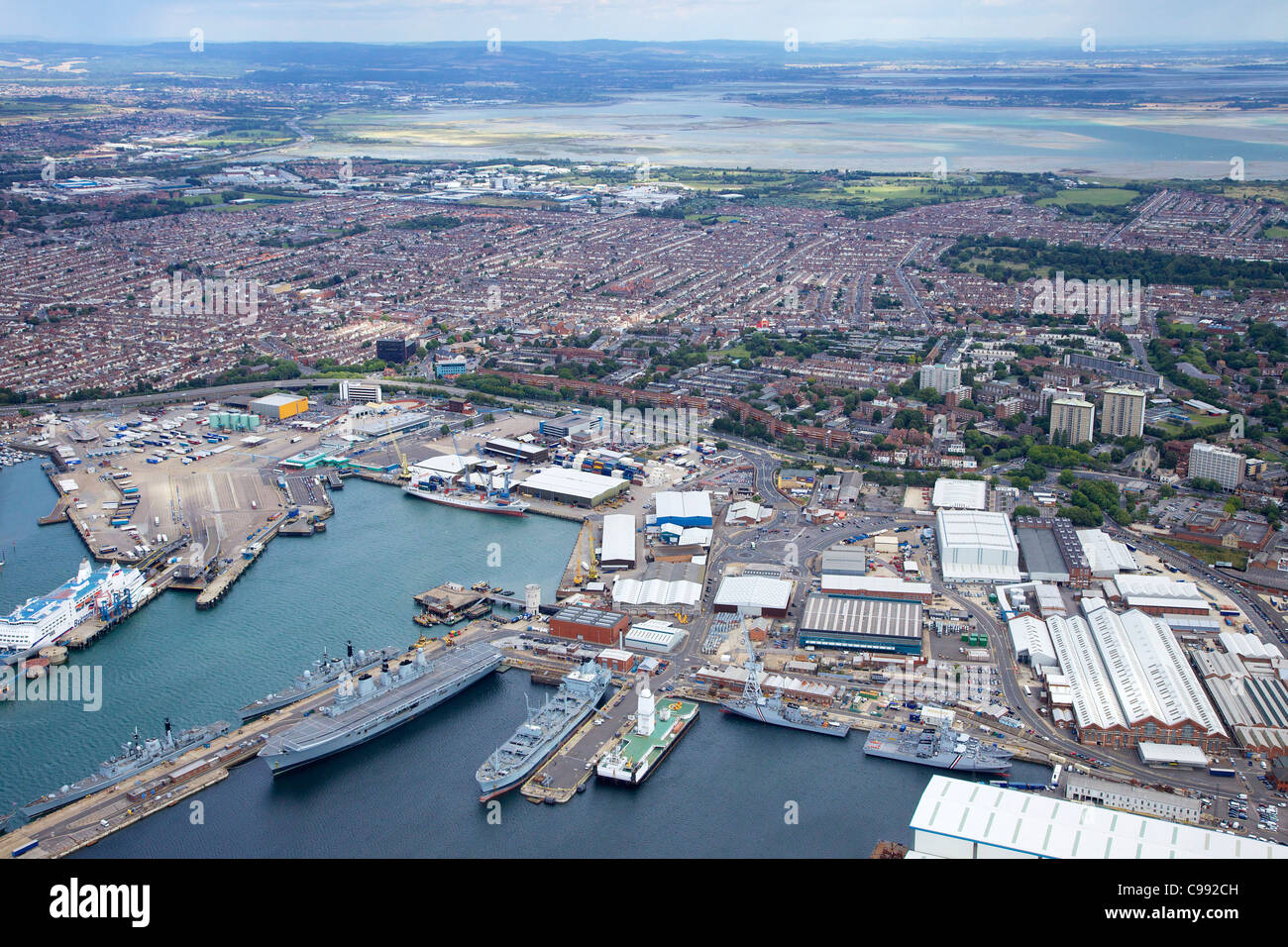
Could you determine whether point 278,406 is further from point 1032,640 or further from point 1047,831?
point 1047,831

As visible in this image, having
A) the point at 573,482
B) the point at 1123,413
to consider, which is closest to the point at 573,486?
the point at 573,482

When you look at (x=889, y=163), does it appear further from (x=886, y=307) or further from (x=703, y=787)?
(x=703, y=787)

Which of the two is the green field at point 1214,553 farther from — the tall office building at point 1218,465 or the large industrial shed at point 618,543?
the large industrial shed at point 618,543

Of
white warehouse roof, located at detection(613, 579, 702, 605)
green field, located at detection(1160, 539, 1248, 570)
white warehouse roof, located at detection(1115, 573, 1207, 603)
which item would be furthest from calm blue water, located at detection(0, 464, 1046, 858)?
green field, located at detection(1160, 539, 1248, 570)

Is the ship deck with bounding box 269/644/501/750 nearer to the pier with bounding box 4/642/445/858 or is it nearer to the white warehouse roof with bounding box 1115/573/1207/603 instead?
the pier with bounding box 4/642/445/858
